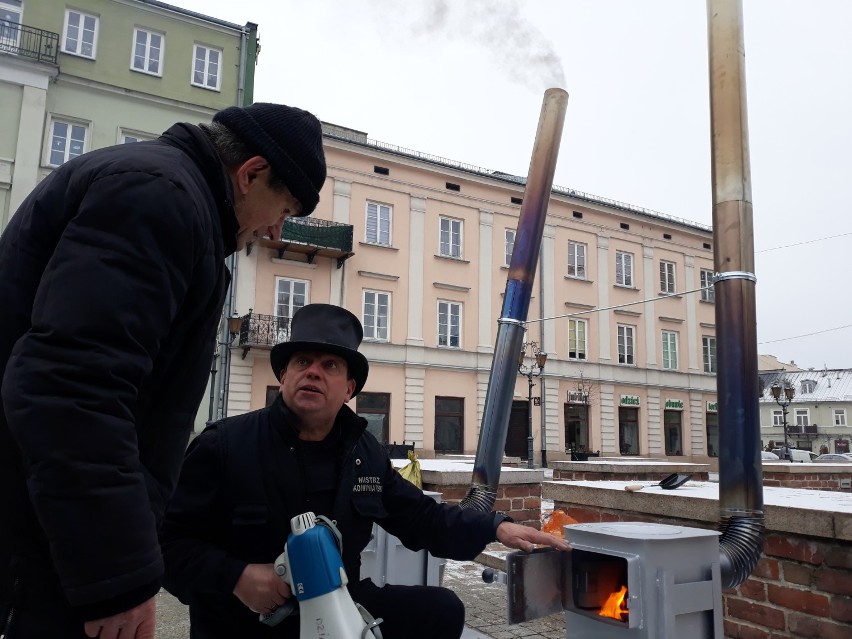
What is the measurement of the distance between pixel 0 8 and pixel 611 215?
929 inches

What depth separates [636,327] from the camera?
2808 cm

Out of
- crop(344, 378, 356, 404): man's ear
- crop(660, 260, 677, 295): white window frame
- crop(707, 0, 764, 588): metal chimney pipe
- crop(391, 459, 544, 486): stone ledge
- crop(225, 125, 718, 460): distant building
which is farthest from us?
crop(660, 260, 677, 295): white window frame

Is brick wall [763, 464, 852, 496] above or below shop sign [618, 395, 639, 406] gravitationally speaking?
below

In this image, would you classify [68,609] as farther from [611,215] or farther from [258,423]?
[611,215]

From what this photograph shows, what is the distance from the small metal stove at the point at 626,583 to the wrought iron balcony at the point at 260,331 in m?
18.2

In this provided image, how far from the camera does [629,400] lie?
2709cm

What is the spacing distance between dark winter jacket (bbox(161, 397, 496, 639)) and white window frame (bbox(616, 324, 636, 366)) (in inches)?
1028

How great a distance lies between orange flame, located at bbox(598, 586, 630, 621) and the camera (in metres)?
1.96

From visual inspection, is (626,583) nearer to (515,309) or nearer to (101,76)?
(515,309)

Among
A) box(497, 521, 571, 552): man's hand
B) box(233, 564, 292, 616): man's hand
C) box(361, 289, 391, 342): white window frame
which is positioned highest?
box(361, 289, 391, 342): white window frame

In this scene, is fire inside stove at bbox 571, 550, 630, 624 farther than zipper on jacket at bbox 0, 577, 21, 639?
Yes

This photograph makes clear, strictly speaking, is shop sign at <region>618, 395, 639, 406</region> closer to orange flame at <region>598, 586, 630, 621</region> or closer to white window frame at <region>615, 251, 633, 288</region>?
white window frame at <region>615, 251, 633, 288</region>

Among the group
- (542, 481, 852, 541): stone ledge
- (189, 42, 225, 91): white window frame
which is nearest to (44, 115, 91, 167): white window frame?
(189, 42, 225, 91): white window frame

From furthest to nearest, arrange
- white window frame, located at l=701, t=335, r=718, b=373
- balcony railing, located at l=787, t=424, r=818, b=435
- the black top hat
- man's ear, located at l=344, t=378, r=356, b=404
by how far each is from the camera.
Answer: balcony railing, located at l=787, t=424, r=818, b=435 → white window frame, located at l=701, t=335, r=718, b=373 → man's ear, located at l=344, t=378, r=356, b=404 → the black top hat
